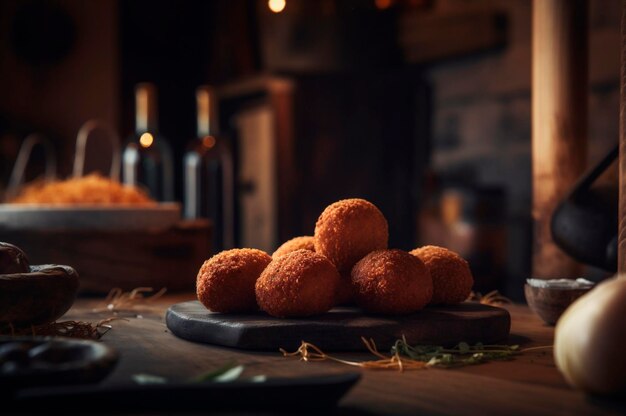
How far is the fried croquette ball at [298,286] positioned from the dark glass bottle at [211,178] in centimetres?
134

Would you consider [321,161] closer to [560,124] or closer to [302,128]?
[302,128]

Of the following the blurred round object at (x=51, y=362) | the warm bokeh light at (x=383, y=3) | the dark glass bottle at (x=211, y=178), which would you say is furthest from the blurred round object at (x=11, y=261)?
the warm bokeh light at (x=383, y=3)

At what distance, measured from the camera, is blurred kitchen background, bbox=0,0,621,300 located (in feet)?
9.70

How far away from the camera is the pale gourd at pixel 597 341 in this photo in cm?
61

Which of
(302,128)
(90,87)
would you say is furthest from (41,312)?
(90,87)

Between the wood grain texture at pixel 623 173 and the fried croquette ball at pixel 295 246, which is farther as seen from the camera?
the fried croquette ball at pixel 295 246

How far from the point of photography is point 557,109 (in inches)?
50.1

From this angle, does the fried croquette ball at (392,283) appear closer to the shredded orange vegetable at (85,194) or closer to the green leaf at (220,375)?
the green leaf at (220,375)

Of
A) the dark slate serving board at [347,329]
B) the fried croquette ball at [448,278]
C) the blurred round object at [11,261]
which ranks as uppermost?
the blurred round object at [11,261]

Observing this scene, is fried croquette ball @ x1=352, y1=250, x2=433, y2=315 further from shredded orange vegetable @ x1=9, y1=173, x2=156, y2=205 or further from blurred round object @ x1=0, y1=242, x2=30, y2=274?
shredded orange vegetable @ x1=9, y1=173, x2=156, y2=205

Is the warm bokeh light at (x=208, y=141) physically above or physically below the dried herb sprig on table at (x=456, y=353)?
above

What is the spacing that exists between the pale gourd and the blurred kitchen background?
5.90 ft

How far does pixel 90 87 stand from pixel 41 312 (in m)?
3.67

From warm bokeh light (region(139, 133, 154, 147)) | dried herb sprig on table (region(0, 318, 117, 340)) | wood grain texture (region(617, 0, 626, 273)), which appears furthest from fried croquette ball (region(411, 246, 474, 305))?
warm bokeh light (region(139, 133, 154, 147))
